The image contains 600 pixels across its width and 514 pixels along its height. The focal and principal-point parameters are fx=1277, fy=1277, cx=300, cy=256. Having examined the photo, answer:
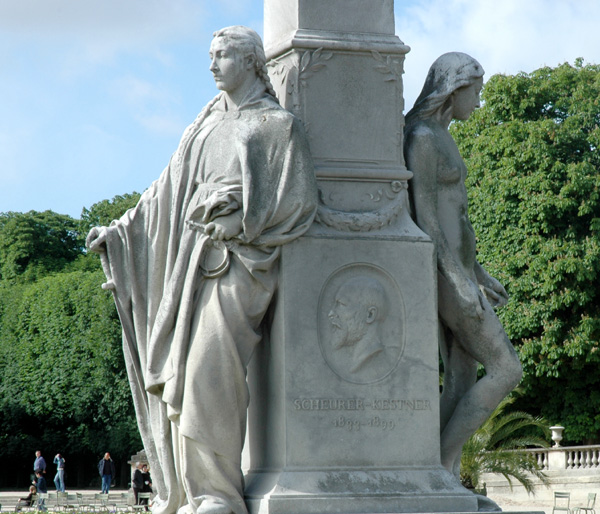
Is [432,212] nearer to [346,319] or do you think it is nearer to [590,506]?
Result: [346,319]

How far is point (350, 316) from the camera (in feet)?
23.3

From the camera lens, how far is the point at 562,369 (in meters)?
32.1

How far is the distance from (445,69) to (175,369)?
2542mm

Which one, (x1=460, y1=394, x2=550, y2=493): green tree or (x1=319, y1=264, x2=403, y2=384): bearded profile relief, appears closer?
(x1=319, y1=264, x2=403, y2=384): bearded profile relief

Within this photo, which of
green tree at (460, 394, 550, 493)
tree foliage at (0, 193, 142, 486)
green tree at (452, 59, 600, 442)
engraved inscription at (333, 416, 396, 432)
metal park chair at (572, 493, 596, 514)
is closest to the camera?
engraved inscription at (333, 416, 396, 432)

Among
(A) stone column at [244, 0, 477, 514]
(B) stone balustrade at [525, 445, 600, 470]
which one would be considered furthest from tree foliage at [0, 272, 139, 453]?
(A) stone column at [244, 0, 477, 514]

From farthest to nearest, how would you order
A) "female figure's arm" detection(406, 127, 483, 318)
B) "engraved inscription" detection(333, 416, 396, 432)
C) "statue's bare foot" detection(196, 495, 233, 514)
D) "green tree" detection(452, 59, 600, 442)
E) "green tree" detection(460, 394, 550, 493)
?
"green tree" detection(452, 59, 600, 442), "green tree" detection(460, 394, 550, 493), "female figure's arm" detection(406, 127, 483, 318), "engraved inscription" detection(333, 416, 396, 432), "statue's bare foot" detection(196, 495, 233, 514)

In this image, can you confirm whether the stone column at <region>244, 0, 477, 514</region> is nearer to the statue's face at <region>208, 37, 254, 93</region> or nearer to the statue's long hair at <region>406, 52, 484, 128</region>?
the statue's face at <region>208, 37, 254, 93</region>

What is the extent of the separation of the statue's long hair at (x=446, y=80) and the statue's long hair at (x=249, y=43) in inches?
41.7

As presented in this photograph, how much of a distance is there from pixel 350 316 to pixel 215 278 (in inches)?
30.7

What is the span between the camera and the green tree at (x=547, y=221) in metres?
31.7

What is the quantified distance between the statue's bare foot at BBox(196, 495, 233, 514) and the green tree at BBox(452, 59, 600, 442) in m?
25.5

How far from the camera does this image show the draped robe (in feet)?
22.6

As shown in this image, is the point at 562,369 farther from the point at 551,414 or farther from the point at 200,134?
the point at 200,134
